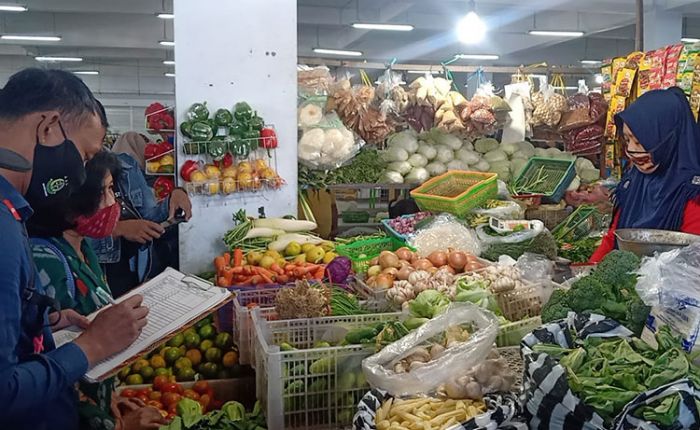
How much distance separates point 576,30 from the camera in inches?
521

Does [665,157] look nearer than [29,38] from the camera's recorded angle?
Yes

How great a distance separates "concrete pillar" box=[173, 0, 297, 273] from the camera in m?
4.84

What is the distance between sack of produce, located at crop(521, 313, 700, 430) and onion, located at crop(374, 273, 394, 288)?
156cm

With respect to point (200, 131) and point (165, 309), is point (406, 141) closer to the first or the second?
point (200, 131)

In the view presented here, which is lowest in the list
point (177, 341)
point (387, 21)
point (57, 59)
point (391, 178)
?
point (177, 341)

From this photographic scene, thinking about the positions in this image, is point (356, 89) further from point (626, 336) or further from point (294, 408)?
point (626, 336)

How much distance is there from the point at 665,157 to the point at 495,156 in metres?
2.85

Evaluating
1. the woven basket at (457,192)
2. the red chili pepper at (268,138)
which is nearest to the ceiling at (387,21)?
the woven basket at (457,192)

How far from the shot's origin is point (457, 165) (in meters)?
5.97

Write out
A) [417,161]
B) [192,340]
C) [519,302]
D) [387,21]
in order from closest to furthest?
1. [519,302]
2. [192,340]
3. [417,161]
4. [387,21]

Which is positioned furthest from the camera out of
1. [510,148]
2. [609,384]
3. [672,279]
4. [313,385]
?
[510,148]

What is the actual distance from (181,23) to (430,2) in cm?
911

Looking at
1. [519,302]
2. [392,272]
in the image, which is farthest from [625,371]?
[392,272]

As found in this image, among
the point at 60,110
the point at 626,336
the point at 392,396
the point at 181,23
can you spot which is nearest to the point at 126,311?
the point at 60,110
